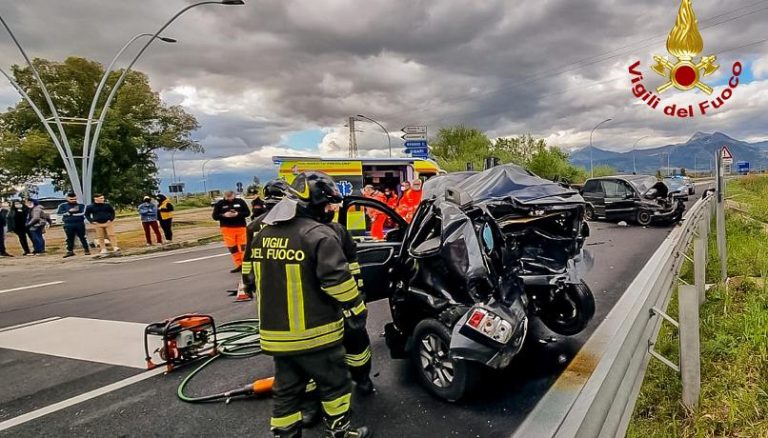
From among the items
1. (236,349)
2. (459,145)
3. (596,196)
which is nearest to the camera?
(236,349)

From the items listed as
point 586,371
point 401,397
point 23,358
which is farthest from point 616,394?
point 23,358

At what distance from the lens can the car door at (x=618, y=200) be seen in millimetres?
13539

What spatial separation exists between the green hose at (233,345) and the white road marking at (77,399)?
0.42m

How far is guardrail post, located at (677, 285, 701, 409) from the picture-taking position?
8.21 feet

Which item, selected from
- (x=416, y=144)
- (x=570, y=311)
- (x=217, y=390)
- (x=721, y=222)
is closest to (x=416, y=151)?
(x=416, y=144)

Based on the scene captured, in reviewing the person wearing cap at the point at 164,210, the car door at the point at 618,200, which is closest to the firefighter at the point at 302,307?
the person wearing cap at the point at 164,210

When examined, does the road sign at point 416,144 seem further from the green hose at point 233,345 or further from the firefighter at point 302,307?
the firefighter at point 302,307

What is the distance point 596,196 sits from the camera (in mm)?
14844

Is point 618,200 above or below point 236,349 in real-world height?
above

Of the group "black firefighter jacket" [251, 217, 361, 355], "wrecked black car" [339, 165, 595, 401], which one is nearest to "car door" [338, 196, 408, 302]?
"wrecked black car" [339, 165, 595, 401]

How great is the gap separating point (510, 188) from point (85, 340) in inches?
200

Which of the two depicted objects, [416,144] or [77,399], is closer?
[77,399]

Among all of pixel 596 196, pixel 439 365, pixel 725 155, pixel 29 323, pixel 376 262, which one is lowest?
pixel 29 323

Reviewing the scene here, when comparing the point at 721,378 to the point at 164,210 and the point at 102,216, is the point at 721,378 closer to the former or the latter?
the point at 102,216
